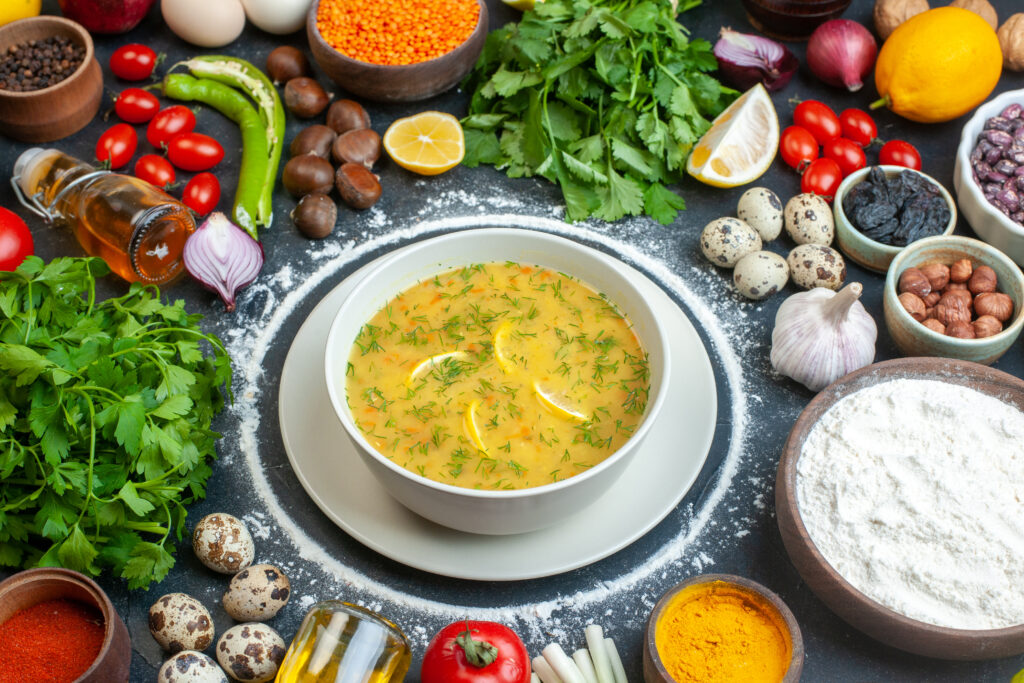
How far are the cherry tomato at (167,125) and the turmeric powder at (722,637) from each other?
2300mm

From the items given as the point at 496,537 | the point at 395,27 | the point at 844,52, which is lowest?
the point at 496,537

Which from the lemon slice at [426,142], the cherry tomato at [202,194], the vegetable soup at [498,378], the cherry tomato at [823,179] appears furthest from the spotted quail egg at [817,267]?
the cherry tomato at [202,194]

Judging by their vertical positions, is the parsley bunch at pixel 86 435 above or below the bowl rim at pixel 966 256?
below

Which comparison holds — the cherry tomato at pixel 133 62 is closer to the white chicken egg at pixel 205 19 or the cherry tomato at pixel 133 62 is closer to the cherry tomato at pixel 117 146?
the white chicken egg at pixel 205 19

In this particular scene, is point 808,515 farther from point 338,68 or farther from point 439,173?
point 338,68

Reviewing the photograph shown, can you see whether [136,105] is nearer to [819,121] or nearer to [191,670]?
[191,670]

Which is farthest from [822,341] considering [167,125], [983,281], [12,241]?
[12,241]

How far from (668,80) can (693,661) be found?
6.22 ft

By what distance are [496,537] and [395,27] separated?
6.29 ft

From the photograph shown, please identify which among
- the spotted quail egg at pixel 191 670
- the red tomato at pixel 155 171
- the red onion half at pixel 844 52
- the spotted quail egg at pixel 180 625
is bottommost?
the spotted quail egg at pixel 180 625

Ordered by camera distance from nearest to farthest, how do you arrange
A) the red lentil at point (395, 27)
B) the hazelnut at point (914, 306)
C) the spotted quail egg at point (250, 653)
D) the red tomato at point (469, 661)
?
the red tomato at point (469, 661)
the spotted quail egg at point (250, 653)
the hazelnut at point (914, 306)
the red lentil at point (395, 27)

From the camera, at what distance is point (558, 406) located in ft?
7.41

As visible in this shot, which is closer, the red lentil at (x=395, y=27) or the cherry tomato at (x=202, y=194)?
the cherry tomato at (x=202, y=194)

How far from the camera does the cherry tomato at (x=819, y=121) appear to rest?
328 cm
